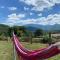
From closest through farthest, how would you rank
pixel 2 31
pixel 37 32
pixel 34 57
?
pixel 34 57 → pixel 37 32 → pixel 2 31

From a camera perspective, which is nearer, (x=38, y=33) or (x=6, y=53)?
(x=6, y=53)

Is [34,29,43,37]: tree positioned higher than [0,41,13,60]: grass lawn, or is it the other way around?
[34,29,43,37]: tree

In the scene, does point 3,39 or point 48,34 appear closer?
point 48,34

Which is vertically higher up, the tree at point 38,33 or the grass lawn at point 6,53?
the tree at point 38,33

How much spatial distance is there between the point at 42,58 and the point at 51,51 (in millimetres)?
113

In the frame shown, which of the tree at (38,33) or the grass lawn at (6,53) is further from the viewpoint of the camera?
the tree at (38,33)

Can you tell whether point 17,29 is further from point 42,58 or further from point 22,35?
point 42,58

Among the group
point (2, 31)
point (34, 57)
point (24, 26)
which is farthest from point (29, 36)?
point (34, 57)

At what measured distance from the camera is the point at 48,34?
11.5 meters

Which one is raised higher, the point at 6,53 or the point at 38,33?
the point at 38,33

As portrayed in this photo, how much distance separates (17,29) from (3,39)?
3.47m

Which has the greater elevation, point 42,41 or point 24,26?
point 24,26

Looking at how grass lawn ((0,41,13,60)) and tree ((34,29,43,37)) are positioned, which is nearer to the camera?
grass lawn ((0,41,13,60))

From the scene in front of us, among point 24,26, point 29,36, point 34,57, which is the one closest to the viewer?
point 34,57
